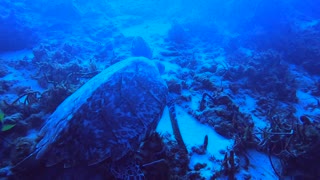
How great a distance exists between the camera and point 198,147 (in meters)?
3.51

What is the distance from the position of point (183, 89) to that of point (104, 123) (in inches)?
130

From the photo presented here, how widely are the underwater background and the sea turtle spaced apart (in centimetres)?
2

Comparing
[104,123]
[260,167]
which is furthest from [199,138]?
[104,123]

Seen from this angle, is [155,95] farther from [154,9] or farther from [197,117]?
[154,9]

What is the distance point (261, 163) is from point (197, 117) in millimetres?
1468

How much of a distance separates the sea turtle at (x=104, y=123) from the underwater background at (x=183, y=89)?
0.08ft

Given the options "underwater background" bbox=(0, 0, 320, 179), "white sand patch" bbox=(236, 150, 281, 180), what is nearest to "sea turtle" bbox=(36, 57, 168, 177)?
"underwater background" bbox=(0, 0, 320, 179)

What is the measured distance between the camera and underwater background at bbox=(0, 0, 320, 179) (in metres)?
2.66

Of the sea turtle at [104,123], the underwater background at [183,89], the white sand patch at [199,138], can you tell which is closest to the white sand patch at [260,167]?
the underwater background at [183,89]

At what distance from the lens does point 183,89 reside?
218 inches

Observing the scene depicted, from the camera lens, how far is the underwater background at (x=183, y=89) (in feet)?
8.74

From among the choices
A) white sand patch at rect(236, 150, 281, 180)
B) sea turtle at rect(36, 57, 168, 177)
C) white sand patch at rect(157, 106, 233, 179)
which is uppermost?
sea turtle at rect(36, 57, 168, 177)

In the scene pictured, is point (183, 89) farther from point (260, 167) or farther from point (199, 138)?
point (260, 167)

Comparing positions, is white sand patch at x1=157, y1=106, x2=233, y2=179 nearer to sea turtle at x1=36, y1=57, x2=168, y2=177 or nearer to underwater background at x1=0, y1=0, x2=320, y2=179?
underwater background at x1=0, y1=0, x2=320, y2=179
